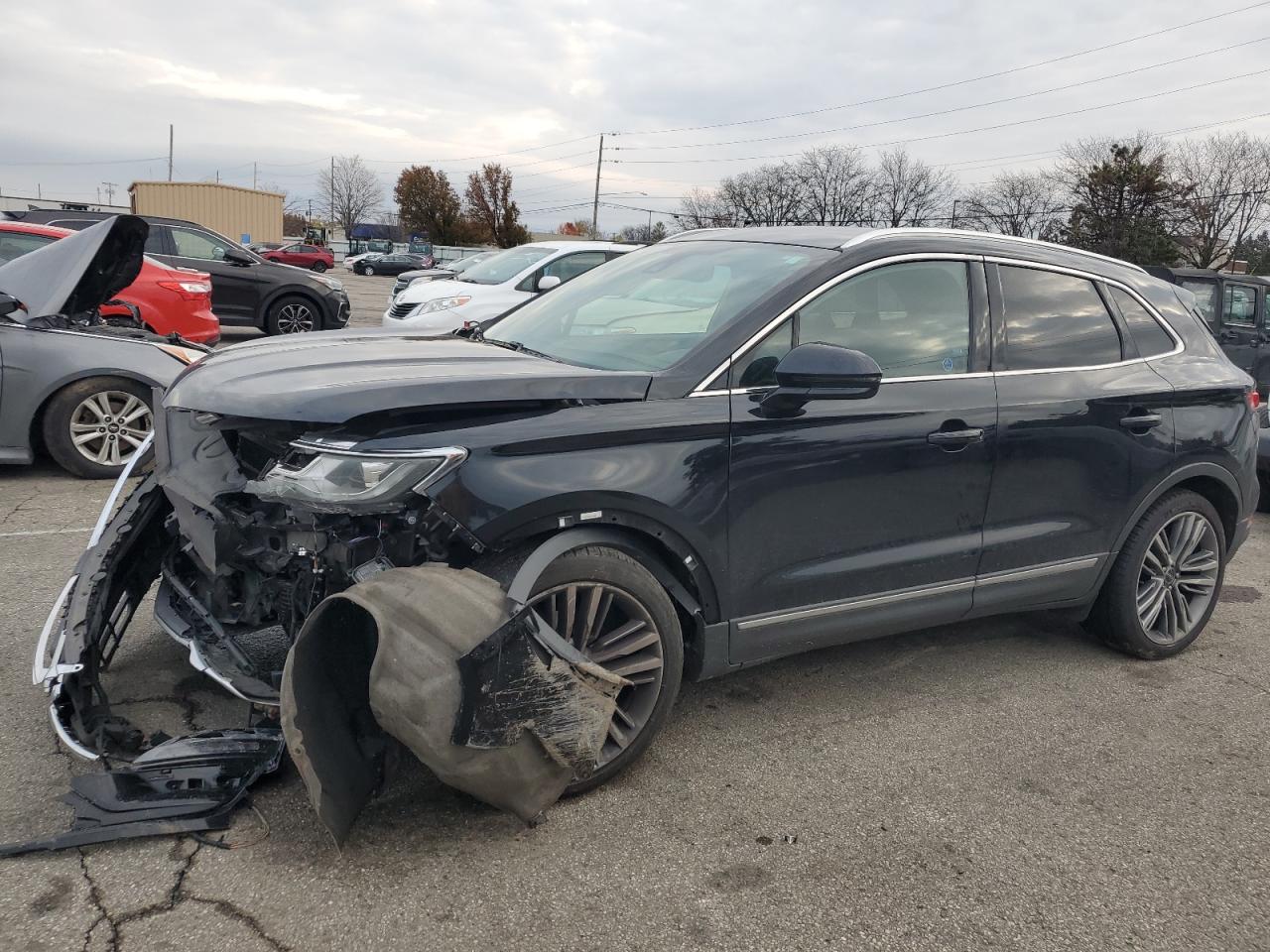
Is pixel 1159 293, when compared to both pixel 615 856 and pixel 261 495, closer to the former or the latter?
pixel 615 856

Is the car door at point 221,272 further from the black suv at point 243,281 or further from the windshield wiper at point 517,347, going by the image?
the windshield wiper at point 517,347

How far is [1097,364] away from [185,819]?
3.73 meters

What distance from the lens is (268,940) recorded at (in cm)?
233

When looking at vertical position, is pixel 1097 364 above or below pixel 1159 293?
below

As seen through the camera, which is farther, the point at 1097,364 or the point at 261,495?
the point at 1097,364

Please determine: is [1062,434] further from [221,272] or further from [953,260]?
[221,272]

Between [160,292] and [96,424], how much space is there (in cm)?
→ 347

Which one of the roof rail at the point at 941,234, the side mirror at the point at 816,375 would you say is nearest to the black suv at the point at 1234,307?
the roof rail at the point at 941,234

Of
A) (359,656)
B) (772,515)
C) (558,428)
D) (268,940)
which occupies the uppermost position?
(558,428)

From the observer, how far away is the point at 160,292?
966 cm

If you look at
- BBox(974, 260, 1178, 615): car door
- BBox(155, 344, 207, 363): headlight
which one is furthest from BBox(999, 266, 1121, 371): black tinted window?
→ BBox(155, 344, 207, 363): headlight

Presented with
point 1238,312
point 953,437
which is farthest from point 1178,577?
point 1238,312

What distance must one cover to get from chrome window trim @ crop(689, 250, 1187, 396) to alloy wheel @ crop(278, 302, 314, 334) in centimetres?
1211

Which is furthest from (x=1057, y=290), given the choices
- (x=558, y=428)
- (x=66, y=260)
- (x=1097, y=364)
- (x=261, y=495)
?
(x=66, y=260)
